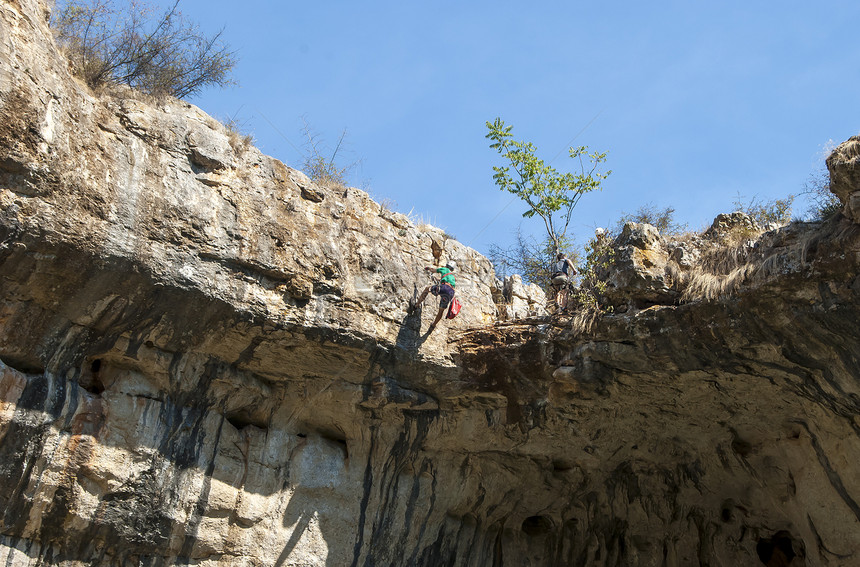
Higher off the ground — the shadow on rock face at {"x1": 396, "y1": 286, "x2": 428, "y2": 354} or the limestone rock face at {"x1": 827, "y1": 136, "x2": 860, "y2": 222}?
the limestone rock face at {"x1": 827, "y1": 136, "x2": 860, "y2": 222}

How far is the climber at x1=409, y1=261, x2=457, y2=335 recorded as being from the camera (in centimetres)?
1104

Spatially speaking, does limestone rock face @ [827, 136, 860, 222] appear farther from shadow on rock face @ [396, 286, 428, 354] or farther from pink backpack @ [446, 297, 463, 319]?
shadow on rock face @ [396, 286, 428, 354]

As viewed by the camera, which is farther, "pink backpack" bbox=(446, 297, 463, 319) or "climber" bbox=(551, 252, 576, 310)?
"climber" bbox=(551, 252, 576, 310)

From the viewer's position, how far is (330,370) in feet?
36.5

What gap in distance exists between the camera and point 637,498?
1345 cm

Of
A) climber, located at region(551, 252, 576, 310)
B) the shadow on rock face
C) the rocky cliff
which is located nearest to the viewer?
the rocky cliff

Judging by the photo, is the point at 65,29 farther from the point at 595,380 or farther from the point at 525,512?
the point at 525,512

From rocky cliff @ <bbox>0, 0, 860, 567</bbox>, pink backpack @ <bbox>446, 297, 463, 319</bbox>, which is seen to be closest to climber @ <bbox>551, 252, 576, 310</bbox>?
rocky cliff @ <bbox>0, 0, 860, 567</bbox>

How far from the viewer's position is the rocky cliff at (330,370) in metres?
9.08

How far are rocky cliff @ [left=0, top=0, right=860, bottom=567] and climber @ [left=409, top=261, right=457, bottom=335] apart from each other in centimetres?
15

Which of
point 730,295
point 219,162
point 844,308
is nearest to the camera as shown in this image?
point 844,308

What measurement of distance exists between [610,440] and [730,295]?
12.1ft

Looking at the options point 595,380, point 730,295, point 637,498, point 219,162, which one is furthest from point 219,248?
point 637,498

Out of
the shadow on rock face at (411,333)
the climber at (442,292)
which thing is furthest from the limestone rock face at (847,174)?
the shadow on rock face at (411,333)
